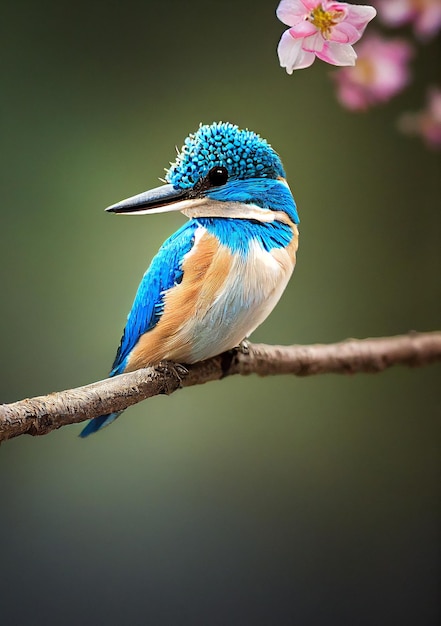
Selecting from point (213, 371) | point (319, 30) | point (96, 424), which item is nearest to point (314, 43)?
point (319, 30)

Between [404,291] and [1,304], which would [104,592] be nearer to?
[1,304]

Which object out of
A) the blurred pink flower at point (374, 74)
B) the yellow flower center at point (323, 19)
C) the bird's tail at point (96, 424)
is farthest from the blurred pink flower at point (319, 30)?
the bird's tail at point (96, 424)

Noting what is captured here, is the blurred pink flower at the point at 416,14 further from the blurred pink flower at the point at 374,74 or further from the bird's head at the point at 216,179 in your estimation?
the bird's head at the point at 216,179

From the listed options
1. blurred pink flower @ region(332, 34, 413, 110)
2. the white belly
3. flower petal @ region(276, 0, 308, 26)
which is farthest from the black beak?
blurred pink flower @ region(332, 34, 413, 110)

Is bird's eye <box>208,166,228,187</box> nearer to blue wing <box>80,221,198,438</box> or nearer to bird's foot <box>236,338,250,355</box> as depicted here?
blue wing <box>80,221,198,438</box>

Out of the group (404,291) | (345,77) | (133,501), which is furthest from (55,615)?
(345,77)

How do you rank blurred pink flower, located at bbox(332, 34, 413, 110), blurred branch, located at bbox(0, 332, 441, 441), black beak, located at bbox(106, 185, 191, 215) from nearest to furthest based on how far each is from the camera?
1. blurred branch, located at bbox(0, 332, 441, 441)
2. black beak, located at bbox(106, 185, 191, 215)
3. blurred pink flower, located at bbox(332, 34, 413, 110)

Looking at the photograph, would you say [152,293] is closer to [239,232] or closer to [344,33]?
[239,232]
